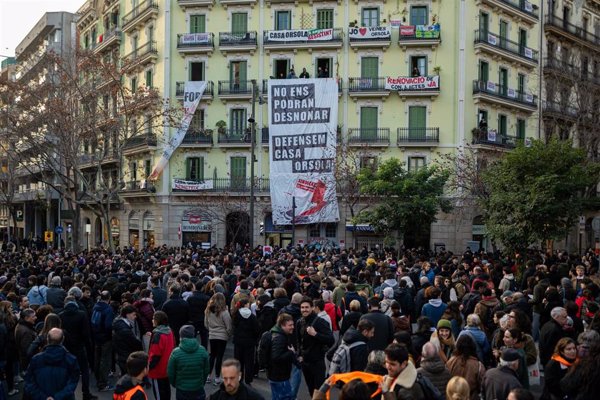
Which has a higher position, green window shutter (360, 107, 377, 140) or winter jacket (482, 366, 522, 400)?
green window shutter (360, 107, 377, 140)

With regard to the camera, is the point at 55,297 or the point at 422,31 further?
the point at 422,31

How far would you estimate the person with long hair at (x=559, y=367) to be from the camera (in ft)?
22.3

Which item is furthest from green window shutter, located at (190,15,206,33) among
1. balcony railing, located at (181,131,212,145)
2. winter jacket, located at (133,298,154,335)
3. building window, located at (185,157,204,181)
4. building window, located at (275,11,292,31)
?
winter jacket, located at (133,298,154,335)

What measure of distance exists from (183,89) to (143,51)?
4936mm

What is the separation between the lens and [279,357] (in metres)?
8.24

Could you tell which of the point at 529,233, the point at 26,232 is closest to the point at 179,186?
the point at 529,233

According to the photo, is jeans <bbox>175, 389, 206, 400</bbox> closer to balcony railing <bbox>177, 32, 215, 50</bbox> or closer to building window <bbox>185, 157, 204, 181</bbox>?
building window <bbox>185, 157, 204, 181</bbox>

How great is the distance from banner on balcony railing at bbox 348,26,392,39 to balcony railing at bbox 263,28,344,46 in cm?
88

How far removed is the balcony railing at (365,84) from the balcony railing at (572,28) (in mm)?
13972

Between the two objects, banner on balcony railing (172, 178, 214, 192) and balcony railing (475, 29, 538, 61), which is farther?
banner on balcony railing (172, 178, 214, 192)

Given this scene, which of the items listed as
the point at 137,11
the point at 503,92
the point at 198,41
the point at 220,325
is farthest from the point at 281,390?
the point at 137,11

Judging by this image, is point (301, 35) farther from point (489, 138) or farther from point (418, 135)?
point (489, 138)

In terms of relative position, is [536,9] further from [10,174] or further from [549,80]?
[10,174]

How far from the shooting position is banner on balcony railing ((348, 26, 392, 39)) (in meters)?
36.8
